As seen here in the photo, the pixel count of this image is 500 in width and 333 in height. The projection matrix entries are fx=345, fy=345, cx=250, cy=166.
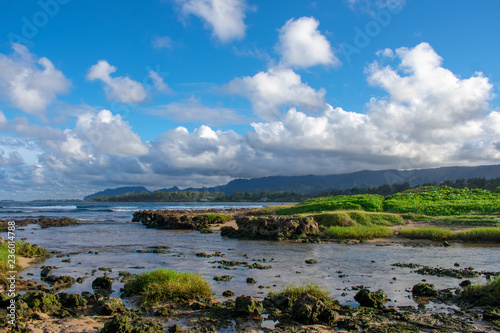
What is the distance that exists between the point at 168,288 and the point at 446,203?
41.7 m

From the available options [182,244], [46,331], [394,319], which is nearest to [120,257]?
[182,244]

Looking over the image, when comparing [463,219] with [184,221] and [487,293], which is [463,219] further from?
[184,221]

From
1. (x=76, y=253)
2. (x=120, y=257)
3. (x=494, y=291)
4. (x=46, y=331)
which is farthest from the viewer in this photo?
(x=76, y=253)

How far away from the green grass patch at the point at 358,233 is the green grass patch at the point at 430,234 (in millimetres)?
1444

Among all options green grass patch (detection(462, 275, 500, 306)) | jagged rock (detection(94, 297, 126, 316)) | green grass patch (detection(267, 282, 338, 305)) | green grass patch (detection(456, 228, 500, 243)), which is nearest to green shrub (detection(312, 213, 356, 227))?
green grass patch (detection(456, 228, 500, 243))

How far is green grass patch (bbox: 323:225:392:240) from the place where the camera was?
27609mm

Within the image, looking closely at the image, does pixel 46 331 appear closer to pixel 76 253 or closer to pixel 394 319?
pixel 394 319

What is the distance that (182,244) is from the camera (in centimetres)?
2612

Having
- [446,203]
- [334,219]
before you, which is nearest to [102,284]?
[334,219]

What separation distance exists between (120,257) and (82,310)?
10543 millimetres

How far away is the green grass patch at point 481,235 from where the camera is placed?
2439 centimetres

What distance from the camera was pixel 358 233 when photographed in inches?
1095

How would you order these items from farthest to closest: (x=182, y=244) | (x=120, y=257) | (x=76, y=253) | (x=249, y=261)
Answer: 1. (x=182, y=244)
2. (x=76, y=253)
3. (x=120, y=257)
4. (x=249, y=261)

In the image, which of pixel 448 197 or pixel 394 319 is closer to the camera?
pixel 394 319
